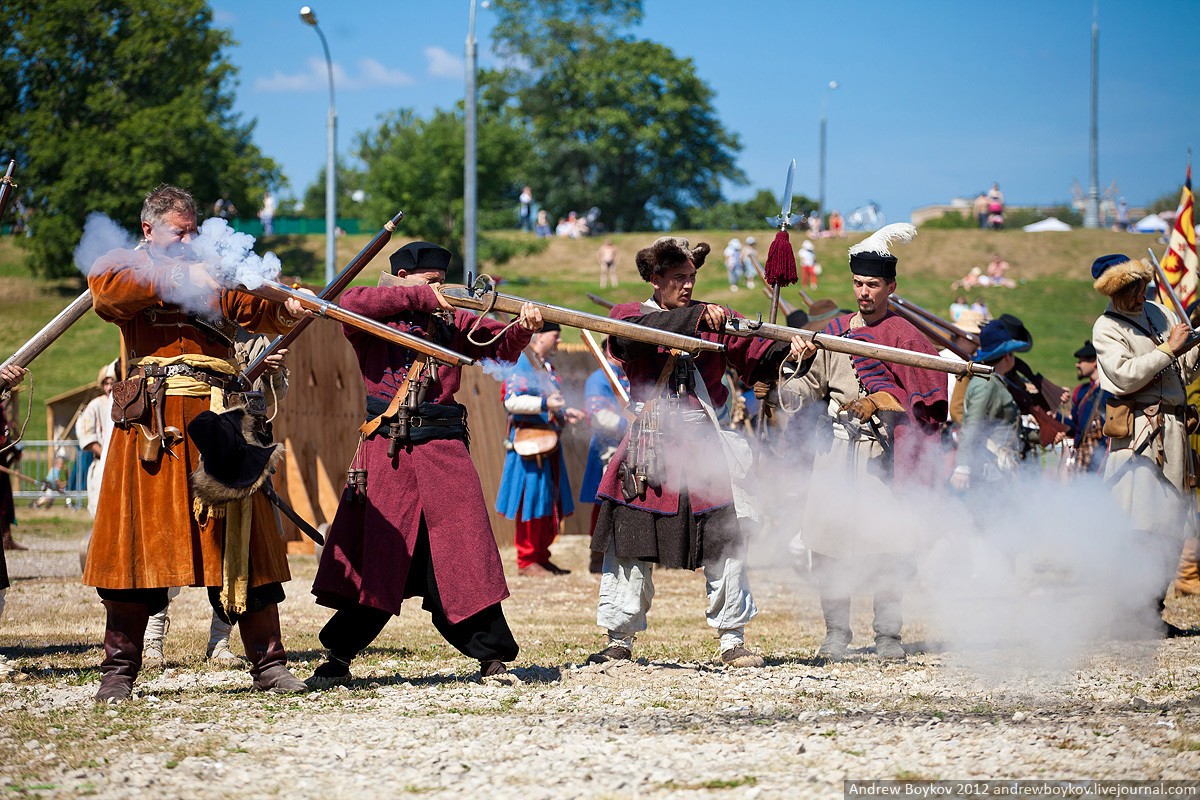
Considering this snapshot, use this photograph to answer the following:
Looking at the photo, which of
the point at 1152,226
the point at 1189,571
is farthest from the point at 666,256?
the point at 1152,226

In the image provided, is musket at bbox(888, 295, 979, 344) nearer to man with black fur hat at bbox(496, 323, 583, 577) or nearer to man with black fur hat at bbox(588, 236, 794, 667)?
man with black fur hat at bbox(588, 236, 794, 667)

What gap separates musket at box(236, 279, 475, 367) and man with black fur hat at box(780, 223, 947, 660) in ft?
6.27

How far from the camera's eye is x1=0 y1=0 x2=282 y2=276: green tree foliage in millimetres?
38844

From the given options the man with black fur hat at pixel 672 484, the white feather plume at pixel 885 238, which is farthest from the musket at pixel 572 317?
the white feather plume at pixel 885 238

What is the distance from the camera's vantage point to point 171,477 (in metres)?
4.75

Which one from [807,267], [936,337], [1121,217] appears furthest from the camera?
[1121,217]

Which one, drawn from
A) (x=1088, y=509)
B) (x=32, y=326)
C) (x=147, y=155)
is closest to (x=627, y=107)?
(x=147, y=155)

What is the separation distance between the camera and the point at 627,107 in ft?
204

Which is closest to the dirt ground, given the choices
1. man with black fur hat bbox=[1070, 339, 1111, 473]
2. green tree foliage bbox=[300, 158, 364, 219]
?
man with black fur hat bbox=[1070, 339, 1111, 473]

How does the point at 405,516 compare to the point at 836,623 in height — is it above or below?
above

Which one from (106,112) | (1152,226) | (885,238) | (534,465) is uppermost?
(106,112)

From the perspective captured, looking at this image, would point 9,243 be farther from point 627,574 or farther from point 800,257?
point 627,574

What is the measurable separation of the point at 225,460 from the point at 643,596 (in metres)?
2.15

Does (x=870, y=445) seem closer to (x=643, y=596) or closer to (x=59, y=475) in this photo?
(x=643, y=596)
